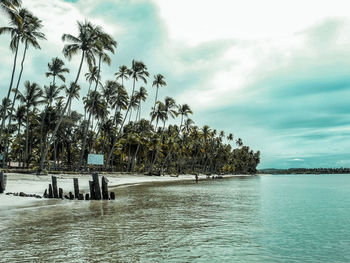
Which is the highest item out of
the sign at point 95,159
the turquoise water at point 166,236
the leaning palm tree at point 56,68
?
the leaning palm tree at point 56,68

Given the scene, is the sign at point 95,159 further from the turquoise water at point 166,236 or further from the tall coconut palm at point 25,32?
the turquoise water at point 166,236

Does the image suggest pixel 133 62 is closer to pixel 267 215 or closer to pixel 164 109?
pixel 164 109

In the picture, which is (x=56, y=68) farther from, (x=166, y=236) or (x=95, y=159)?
(x=166, y=236)

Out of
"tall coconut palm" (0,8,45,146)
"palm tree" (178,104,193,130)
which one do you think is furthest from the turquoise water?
"palm tree" (178,104,193,130)

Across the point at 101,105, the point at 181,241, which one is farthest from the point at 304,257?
the point at 101,105

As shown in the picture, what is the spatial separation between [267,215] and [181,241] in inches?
321

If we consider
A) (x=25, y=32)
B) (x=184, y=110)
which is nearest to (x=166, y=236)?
(x=25, y=32)

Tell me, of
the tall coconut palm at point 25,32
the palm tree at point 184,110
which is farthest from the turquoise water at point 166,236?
the palm tree at point 184,110

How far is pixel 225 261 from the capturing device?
7.86 metres

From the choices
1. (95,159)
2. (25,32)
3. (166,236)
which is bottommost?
(166,236)

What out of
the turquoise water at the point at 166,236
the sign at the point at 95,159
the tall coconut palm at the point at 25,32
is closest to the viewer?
the turquoise water at the point at 166,236

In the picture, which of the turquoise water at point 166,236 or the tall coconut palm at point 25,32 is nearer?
the turquoise water at point 166,236

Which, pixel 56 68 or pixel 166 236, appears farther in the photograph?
pixel 56 68

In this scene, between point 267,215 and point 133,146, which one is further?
point 133,146
